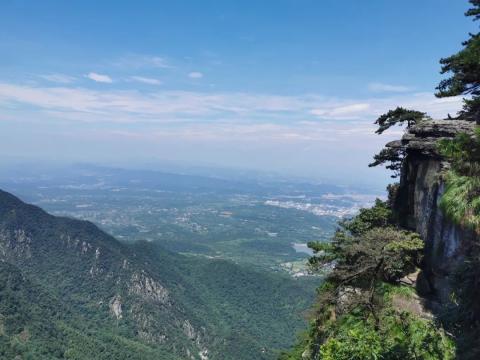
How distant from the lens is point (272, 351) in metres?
112

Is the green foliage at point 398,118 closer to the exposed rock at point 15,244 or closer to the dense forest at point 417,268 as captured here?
the dense forest at point 417,268

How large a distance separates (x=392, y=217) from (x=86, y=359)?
3311 inches

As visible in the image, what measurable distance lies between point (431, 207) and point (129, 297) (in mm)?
132938

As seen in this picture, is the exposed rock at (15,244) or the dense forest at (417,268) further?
the exposed rock at (15,244)

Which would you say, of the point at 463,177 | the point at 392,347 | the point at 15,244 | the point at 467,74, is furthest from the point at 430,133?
the point at 15,244

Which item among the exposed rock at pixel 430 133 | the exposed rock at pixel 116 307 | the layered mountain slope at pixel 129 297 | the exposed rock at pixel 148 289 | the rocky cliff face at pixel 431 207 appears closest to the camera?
the rocky cliff face at pixel 431 207

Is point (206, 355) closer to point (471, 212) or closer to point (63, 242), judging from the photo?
point (63, 242)

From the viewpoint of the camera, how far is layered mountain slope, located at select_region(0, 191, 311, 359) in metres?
102

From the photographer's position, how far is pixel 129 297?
5359 inches

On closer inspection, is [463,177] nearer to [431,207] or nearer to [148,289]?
[431,207]

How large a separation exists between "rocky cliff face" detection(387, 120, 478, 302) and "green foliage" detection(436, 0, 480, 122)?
1.49 metres

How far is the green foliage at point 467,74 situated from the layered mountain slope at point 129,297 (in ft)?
302

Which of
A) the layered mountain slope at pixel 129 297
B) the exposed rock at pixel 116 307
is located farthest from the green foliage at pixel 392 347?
the exposed rock at pixel 116 307

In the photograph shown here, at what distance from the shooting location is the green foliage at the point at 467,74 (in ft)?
50.3
